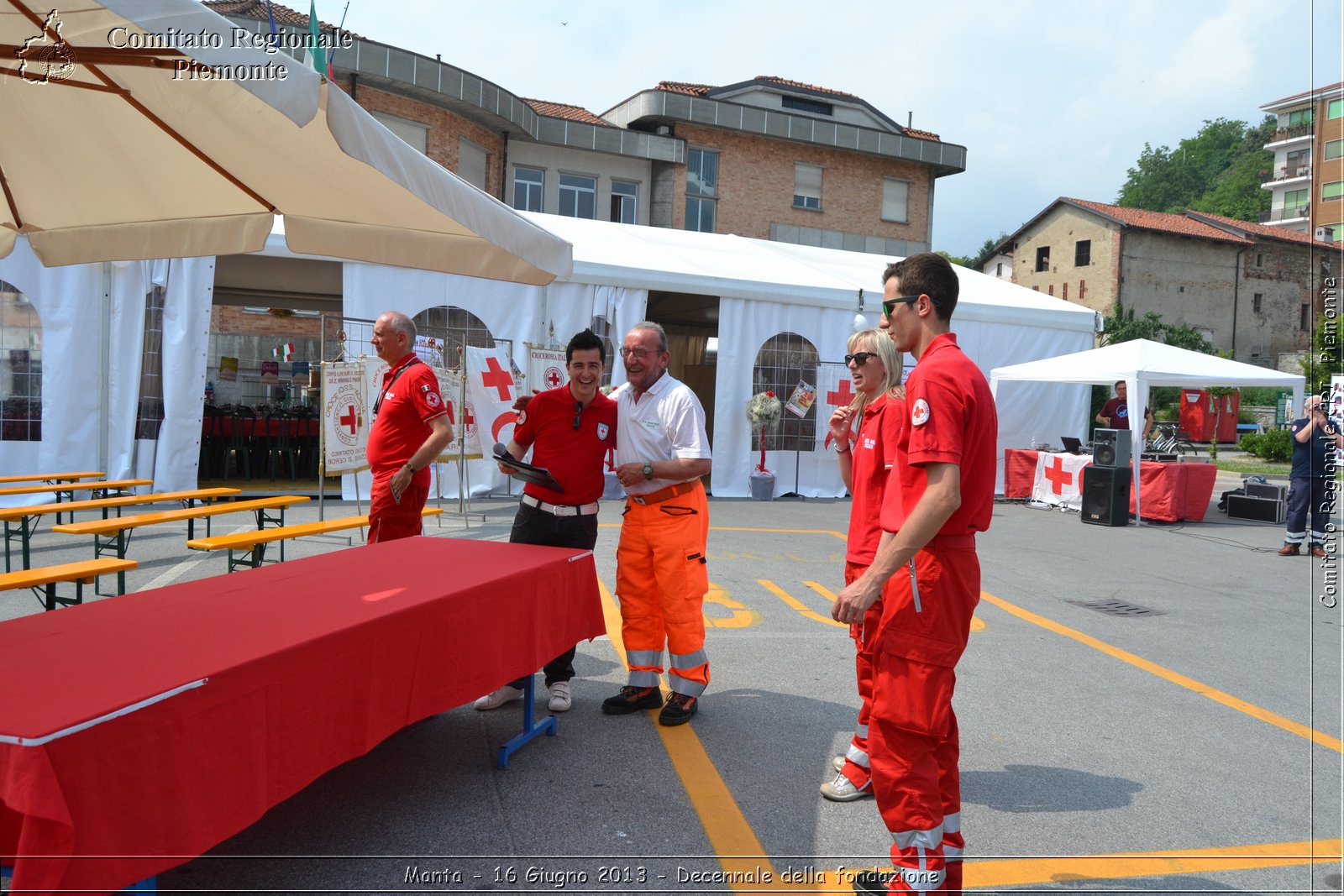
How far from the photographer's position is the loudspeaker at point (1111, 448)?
1175 cm

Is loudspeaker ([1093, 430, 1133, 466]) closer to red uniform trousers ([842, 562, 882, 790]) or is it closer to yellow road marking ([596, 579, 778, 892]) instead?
red uniform trousers ([842, 562, 882, 790])

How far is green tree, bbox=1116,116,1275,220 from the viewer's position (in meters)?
75.4

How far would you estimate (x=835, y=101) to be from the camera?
3300 centimetres

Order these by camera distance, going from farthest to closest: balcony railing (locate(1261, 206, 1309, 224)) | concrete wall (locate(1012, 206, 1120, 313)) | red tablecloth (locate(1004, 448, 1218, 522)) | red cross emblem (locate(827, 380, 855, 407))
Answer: balcony railing (locate(1261, 206, 1309, 224))
concrete wall (locate(1012, 206, 1120, 313))
red cross emblem (locate(827, 380, 855, 407))
red tablecloth (locate(1004, 448, 1218, 522))

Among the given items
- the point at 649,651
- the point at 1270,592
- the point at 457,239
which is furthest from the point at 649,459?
the point at 1270,592

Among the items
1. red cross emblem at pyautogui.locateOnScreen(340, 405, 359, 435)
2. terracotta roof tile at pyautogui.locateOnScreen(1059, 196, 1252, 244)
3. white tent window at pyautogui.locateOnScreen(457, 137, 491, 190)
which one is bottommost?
red cross emblem at pyautogui.locateOnScreen(340, 405, 359, 435)

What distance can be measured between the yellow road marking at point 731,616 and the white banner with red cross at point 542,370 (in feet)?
14.3

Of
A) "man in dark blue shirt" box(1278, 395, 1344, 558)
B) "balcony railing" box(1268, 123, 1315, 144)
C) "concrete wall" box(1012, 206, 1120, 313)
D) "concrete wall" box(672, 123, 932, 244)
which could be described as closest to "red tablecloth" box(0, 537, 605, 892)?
"man in dark blue shirt" box(1278, 395, 1344, 558)

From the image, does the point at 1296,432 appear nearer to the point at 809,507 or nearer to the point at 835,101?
the point at 809,507

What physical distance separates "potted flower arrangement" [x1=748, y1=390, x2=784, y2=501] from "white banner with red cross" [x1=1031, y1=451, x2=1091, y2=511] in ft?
14.2

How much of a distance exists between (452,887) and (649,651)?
1671 millimetres

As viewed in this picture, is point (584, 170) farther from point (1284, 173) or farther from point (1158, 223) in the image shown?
point (1284, 173)

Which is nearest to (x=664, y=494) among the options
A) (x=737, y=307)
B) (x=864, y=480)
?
(x=864, y=480)

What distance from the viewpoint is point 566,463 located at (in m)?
4.03
